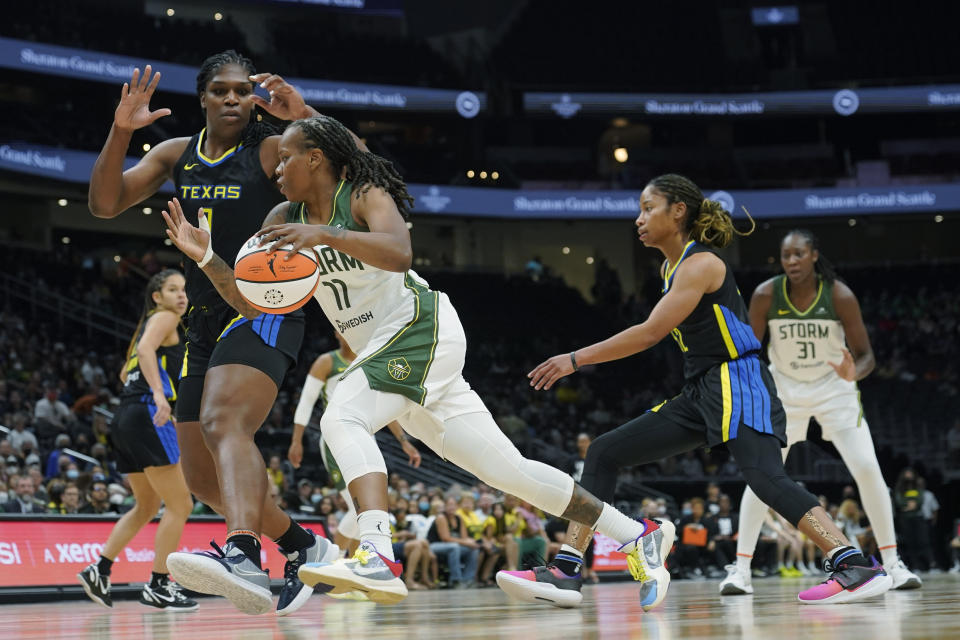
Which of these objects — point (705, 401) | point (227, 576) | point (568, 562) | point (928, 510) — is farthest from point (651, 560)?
point (928, 510)

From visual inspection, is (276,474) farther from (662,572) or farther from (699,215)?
(662,572)

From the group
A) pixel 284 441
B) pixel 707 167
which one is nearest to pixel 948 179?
pixel 707 167

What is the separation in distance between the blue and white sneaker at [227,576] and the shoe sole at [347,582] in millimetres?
174

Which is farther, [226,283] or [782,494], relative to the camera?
[782,494]

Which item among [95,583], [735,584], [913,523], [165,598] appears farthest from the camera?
[913,523]

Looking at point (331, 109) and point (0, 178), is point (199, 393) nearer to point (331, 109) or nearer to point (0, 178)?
point (0, 178)

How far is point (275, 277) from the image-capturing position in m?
3.91

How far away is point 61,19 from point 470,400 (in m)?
22.2

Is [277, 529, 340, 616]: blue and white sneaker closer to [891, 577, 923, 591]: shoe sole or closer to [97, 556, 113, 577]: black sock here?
[97, 556, 113, 577]: black sock

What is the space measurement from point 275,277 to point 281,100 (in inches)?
40.2

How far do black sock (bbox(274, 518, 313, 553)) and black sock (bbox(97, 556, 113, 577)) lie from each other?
6.48 feet

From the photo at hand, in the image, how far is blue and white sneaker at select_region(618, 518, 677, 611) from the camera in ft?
14.6

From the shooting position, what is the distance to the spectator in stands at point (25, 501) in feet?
33.0

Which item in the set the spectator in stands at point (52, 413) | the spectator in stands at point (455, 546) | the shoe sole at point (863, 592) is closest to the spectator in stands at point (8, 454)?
the spectator in stands at point (52, 413)
